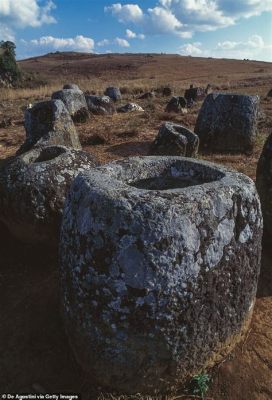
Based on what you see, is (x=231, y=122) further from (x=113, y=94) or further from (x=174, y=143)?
(x=113, y=94)

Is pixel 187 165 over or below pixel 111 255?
over

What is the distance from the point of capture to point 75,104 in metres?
14.7

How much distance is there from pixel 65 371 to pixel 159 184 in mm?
1840

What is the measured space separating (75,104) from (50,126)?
5.79m

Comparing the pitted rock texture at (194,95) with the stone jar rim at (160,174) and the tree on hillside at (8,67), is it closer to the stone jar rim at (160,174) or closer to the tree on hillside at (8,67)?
the stone jar rim at (160,174)

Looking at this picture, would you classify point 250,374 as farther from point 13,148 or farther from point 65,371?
point 13,148

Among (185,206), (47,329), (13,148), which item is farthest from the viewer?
(13,148)

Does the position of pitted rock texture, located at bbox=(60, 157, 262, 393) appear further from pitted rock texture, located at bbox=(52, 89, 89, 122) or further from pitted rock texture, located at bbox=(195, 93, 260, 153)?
pitted rock texture, located at bbox=(52, 89, 89, 122)

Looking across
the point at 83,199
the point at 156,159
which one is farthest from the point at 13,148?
the point at 83,199

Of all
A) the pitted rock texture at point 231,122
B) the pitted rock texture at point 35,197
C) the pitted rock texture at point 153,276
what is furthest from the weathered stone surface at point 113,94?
the pitted rock texture at point 153,276

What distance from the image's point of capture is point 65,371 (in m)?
3.60

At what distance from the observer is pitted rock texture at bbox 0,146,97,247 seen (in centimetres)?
502

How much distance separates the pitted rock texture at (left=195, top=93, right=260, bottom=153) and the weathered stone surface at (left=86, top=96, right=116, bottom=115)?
5.95 m

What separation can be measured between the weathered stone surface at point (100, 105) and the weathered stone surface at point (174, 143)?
6586mm
